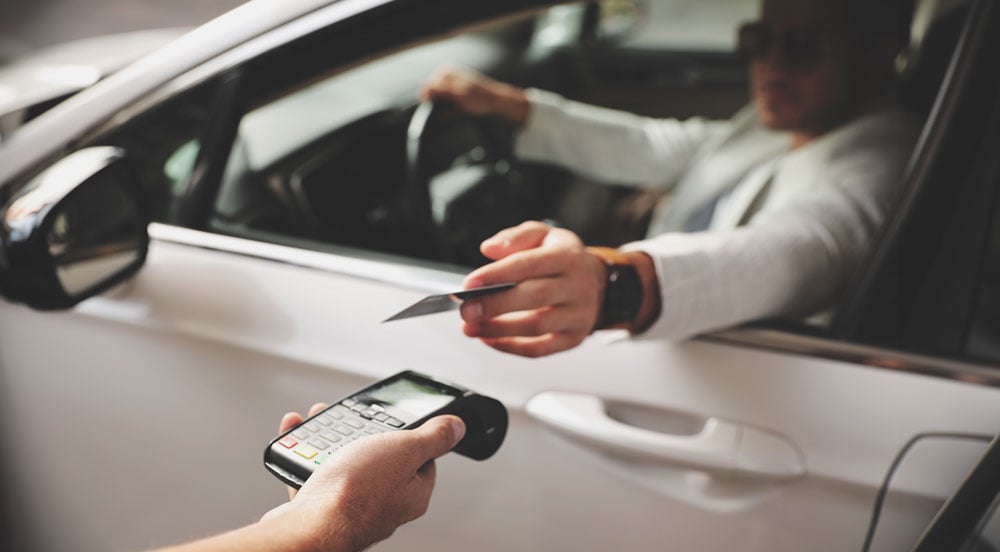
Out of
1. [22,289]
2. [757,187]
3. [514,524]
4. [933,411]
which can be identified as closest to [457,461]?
[514,524]

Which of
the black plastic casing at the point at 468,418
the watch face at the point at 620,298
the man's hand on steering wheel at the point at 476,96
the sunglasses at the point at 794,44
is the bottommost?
the black plastic casing at the point at 468,418

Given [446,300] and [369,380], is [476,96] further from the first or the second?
[446,300]

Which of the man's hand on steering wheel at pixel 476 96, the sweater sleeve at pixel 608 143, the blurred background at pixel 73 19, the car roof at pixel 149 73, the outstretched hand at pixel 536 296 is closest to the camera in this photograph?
the outstretched hand at pixel 536 296

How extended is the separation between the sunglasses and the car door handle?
0.85 metres

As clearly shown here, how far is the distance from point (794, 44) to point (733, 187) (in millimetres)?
299

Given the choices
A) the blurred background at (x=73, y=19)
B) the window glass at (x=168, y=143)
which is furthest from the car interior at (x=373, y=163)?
the blurred background at (x=73, y=19)

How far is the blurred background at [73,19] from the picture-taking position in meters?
5.32

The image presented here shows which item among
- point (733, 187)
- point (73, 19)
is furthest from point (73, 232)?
point (73, 19)

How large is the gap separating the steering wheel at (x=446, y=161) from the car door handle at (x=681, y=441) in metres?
0.39

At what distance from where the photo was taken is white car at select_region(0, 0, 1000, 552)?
1035mm

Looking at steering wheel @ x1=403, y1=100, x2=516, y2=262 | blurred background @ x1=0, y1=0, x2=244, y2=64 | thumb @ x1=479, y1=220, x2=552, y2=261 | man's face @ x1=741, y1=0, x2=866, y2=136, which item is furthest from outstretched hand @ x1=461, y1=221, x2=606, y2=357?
blurred background @ x1=0, y1=0, x2=244, y2=64

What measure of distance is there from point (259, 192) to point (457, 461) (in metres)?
0.66

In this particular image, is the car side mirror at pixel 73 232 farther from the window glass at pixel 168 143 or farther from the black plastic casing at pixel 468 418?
the black plastic casing at pixel 468 418

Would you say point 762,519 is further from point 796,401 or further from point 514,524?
point 514,524
